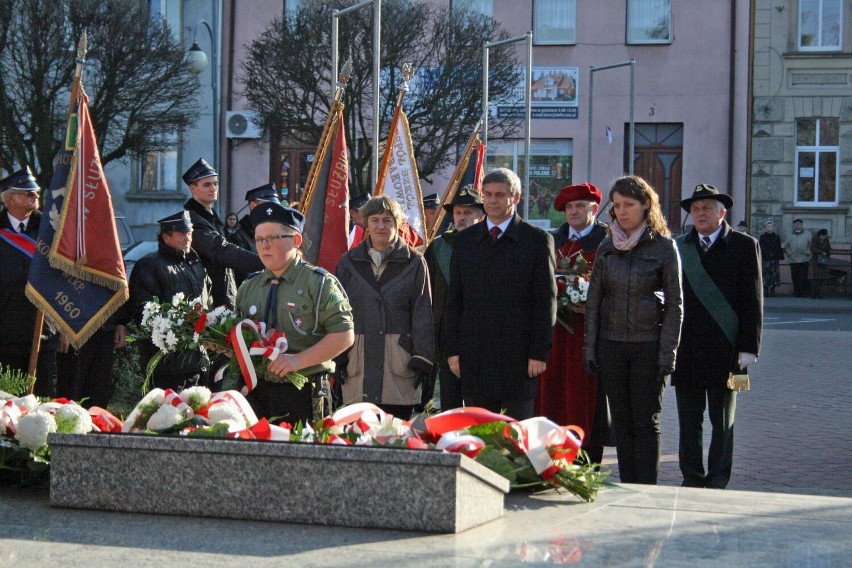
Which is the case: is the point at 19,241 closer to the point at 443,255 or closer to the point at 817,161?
the point at 443,255

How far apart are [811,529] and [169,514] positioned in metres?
2.44

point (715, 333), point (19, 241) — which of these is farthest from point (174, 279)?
point (715, 333)

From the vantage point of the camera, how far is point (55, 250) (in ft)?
30.2

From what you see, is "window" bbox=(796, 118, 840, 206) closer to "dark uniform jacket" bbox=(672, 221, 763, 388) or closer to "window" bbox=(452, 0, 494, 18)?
"window" bbox=(452, 0, 494, 18)

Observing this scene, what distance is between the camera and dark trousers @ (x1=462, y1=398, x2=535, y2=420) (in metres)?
7.46

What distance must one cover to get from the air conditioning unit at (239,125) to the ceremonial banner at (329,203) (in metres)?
22.3

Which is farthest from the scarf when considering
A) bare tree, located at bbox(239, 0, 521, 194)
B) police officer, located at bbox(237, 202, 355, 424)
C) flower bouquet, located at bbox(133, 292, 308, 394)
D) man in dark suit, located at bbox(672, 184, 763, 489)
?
bare tree, located at bbox(239, 0, 521, 194)

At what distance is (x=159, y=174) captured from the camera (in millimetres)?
34812

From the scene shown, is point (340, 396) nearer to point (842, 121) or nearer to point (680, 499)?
point (680, 499)

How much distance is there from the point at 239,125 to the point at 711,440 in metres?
27.2

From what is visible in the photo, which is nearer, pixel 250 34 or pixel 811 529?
pixel 811 529

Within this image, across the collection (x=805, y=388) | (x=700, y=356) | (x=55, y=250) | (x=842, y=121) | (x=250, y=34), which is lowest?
(x=805, y=388)

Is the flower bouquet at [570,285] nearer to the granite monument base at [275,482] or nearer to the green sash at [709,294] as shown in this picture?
the green sash at [709,294]

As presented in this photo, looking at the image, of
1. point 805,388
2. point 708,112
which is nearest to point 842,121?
point 708,112
